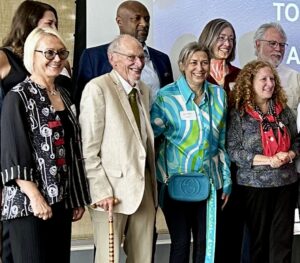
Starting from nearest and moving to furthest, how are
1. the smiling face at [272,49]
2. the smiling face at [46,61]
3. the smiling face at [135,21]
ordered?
the smiling face at [46,61], the smiling face at [135,21], the smiling face at [272,49]

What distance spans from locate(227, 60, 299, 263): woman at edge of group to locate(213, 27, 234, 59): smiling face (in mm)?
280

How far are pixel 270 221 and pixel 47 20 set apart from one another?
1566 mm

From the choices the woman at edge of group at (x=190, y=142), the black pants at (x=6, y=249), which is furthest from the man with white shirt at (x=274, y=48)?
the black pants at (x=6, y=249)

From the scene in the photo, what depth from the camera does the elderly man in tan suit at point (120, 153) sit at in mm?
2385

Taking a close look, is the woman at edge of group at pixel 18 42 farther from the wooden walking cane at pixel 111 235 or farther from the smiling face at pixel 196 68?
the smiling face at pixel 196 68

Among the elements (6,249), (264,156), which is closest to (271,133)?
(264,156)

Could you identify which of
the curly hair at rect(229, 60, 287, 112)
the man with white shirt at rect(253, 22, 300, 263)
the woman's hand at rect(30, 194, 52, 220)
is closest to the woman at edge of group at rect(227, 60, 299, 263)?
the curly hair at rect(229, 60, 287, 112)

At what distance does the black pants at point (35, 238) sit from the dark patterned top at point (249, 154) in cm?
108

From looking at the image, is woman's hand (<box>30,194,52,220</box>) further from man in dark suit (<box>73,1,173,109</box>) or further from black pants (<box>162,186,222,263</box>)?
man in dark suit (<box>73,1,173,109</box>)

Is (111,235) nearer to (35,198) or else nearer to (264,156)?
(35,198)

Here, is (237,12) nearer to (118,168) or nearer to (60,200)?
(118,168)

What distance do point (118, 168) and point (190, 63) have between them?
0.68m

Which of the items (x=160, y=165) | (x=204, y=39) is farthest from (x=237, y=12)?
(x=160, y=165)

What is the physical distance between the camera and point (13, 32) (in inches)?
98.0
